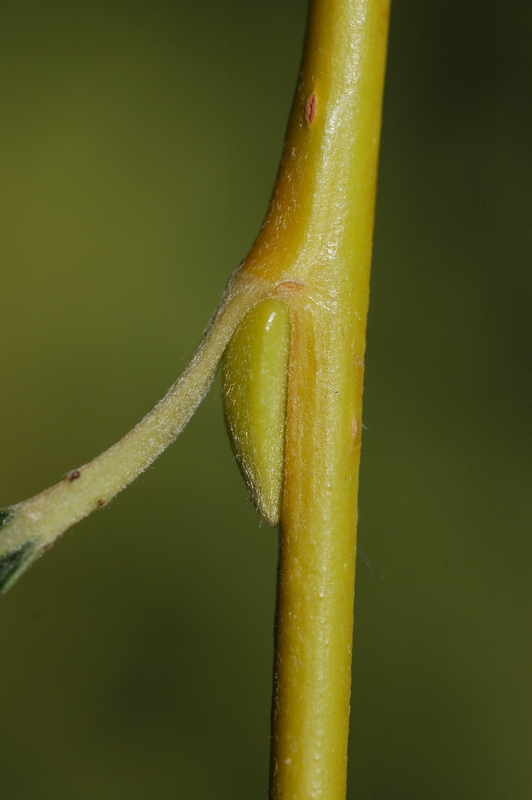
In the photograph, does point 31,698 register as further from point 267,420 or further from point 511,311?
point 267,420

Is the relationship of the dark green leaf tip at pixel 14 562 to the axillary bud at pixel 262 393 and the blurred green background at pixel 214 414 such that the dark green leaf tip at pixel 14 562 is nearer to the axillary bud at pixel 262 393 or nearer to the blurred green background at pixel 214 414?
the axillary bud at pixel 262 393

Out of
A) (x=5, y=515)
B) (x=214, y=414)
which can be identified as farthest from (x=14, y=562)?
(x=214, y=414)

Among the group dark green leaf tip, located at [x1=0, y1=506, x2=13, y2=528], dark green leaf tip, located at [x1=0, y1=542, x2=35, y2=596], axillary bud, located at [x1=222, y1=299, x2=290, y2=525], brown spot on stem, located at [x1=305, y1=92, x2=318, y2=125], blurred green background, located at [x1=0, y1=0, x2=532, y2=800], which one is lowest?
dark green leaf tip, located at [x1=0, y1=542, x2=35, y2=596]

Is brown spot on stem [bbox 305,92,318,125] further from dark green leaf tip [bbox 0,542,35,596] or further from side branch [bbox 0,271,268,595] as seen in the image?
dark green leaf tip [bbox 0,542,35,596]

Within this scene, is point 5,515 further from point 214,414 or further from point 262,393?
point 214,414

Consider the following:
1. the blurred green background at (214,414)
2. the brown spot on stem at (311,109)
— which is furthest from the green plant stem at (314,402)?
the blurred green background at (214,414)

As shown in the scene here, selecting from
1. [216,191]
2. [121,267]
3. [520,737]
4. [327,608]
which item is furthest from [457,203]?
[327,608]

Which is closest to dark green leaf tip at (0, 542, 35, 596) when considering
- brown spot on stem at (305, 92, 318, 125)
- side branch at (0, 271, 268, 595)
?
side branch at (0, 271, 268, 595)
